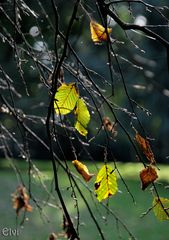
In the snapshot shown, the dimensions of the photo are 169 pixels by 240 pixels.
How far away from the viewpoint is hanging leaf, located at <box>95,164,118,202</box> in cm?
166

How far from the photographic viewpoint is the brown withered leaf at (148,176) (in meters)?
1.68

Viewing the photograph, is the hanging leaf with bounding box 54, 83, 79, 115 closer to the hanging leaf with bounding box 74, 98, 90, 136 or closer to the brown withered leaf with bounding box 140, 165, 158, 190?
the hanging leaf with bounding box 74, 98, 90, 136

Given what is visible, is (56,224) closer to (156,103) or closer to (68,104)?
(156,103)

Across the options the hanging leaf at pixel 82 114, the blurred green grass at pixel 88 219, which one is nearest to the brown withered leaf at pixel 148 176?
the hanging leaf at pixel 82 114

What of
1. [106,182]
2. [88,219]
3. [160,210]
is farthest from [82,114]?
[88,219]

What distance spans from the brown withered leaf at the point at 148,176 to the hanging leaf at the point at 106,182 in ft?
0.27

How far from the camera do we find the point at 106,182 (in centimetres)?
167

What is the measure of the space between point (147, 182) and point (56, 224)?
792 cm

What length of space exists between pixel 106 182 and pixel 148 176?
121 mm

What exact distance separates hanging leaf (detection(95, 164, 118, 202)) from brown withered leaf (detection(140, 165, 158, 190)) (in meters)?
0.08

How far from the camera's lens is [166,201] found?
1696 mm

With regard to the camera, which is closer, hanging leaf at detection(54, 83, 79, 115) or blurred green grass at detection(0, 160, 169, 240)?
hanging leaf at detection(54, 83, 79, 115)

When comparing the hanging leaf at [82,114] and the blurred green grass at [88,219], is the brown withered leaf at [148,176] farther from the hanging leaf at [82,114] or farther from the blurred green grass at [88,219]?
the blurred green grass at [88,219]

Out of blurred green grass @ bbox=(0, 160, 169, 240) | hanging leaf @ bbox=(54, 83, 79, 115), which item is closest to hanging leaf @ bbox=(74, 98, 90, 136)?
hanging leaf @ bbox=(54, 83, 79, 115)
